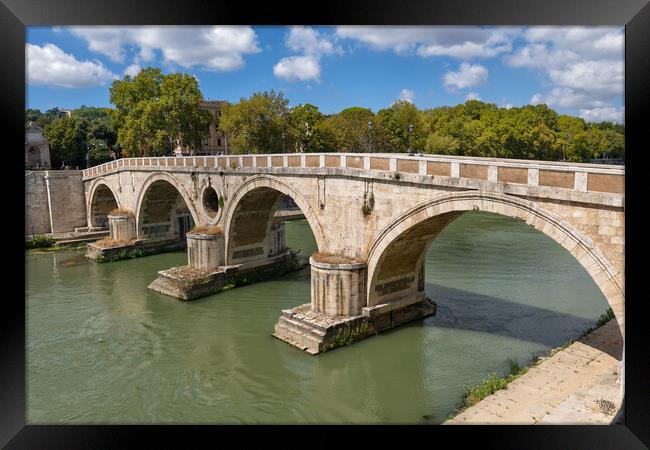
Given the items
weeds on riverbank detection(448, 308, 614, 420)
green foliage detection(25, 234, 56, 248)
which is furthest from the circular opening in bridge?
weeds on riverbank detection(448, 308, 614, 420)

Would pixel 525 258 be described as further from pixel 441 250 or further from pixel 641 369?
pixel 641 369

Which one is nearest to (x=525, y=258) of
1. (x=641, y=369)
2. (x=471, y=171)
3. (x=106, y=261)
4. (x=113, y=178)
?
(x=471, y=171)

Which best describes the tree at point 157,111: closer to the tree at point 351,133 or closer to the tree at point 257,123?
the tree at point 257,123

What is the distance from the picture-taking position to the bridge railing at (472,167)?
7502 millimetres

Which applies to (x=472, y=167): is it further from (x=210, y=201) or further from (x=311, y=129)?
(x=311, y=129)

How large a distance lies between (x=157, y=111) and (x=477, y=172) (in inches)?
1048

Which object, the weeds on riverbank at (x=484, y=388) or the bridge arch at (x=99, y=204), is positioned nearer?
the weeds on riverbank at (x=484, y=388)

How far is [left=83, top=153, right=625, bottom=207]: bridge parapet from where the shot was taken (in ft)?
24.5

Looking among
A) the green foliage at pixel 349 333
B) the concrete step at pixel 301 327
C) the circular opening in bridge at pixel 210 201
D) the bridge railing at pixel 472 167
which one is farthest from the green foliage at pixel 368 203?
the circular opening in bridge at pixel 210 201

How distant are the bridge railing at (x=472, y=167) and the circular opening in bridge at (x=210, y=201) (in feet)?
8.93

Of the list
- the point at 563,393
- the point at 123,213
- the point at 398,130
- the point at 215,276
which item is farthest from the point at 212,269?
the point at 398,130

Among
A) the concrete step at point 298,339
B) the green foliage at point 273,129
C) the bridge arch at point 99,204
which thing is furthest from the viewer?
the green foliage at point 273,129

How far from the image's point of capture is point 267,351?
38.3ft
